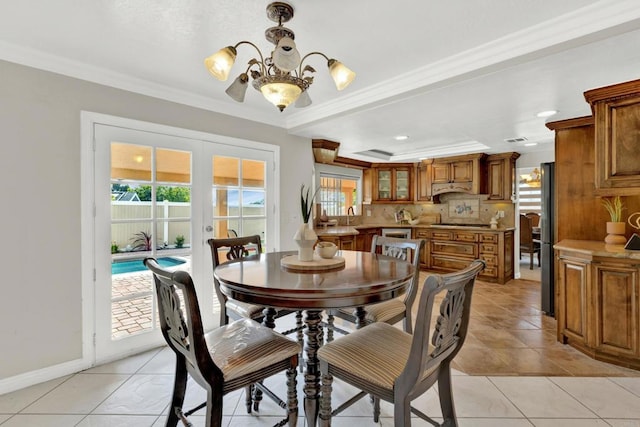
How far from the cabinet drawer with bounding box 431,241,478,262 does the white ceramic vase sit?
4342 millimetres

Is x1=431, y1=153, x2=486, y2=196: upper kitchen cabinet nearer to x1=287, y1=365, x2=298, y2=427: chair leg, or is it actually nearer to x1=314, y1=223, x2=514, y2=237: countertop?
x1=314, y1=223, x2=514, y2=237: countertop

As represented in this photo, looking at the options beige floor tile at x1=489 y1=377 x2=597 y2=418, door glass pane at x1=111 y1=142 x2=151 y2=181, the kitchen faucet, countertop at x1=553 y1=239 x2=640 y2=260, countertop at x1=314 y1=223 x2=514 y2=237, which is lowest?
beige floor tile at x1=489 y1=377 x2=597 y2=418

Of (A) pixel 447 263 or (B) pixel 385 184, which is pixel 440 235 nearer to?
(A) pixel 447 263

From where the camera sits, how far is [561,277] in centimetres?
274

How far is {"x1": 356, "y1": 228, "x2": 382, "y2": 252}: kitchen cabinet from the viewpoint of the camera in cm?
527

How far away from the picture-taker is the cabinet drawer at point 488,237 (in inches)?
195

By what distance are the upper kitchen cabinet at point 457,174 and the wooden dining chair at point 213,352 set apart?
494 cm

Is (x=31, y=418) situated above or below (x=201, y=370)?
below

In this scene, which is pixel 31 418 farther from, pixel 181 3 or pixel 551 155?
pixel 551 155

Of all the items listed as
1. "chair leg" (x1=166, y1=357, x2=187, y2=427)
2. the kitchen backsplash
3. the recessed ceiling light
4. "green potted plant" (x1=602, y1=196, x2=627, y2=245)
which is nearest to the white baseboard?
"chair leg" (x1=166, y1=357, x2=187, y2=427)

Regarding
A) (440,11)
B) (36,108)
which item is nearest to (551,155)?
(440,11)

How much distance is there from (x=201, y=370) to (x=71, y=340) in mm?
1771

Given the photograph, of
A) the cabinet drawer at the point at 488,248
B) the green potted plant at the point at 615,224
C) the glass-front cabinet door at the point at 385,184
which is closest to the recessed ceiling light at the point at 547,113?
the green potted plant at the point at 615,224

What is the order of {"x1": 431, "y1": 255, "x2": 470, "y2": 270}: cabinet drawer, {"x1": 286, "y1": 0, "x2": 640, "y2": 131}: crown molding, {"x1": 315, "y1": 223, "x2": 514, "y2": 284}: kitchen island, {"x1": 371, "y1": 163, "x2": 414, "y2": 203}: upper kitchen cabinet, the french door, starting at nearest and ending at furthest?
{"x1": 286, "y1": 0, "x2": 640, "y2": 131}: crown molding → the french door → {"x1": 315, "y1": 223, "x2": 514, "y2": 284}: kitchen island → {"x1": 431, "y1": 255, "x2": 470, "y2": 270}: cabinet drawer → {"x1": 371, "y1": 163, "x2": 414, "y2": 203}: upper kitchen cabinet
